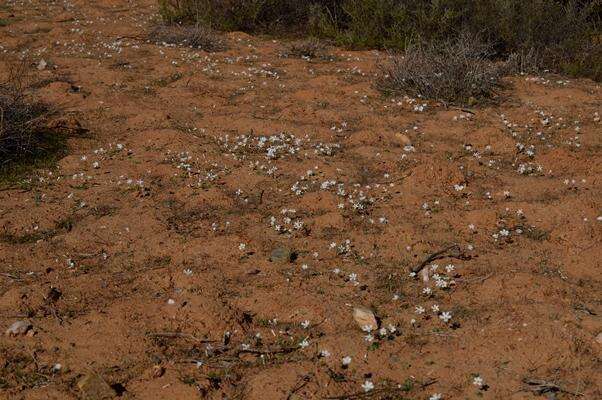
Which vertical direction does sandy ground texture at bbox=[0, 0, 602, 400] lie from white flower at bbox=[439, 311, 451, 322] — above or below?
below

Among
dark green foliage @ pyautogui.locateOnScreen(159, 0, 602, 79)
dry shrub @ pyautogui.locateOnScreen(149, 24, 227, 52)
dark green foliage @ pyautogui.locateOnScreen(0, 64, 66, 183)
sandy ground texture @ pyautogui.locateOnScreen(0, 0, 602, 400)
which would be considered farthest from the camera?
dry shrub @ pyautogui.locateOnScreen(149, 24, 227, 52)

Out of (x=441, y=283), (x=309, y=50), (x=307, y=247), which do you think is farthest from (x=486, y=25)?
(x=441, y=283)

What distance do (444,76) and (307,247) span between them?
4.21 m

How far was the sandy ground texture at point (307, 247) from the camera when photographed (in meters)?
3.70

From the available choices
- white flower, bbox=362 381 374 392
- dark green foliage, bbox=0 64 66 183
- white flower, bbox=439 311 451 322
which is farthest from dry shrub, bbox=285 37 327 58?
white flower, bbox=362 381 374 392

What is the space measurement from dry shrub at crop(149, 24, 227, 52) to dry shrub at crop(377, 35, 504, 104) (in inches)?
144

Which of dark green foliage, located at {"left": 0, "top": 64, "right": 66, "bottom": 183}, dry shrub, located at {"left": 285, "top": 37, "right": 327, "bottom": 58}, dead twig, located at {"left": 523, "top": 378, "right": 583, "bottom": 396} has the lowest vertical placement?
dry shrub, located at {"left": 285, "top": 37, "right": 327, "bottom": 58}

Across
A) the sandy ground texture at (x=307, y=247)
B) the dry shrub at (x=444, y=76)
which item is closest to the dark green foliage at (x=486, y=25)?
the dry shrub at (x=444, y=76)

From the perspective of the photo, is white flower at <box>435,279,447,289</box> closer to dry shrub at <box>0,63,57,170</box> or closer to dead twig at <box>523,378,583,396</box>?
dead twig at <box>523,378,583,396</box>

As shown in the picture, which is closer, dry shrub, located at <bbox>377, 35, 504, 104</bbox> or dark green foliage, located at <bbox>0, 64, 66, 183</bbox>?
dark green foliage, located at <bbox>0, 64, 66, 183</bbox>

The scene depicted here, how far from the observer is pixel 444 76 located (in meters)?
8.17

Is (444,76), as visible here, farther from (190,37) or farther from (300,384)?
(300,384)

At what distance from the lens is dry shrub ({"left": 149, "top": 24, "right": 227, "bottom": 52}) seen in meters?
10.9

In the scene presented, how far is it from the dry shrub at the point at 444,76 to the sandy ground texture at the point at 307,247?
32 centimetres
